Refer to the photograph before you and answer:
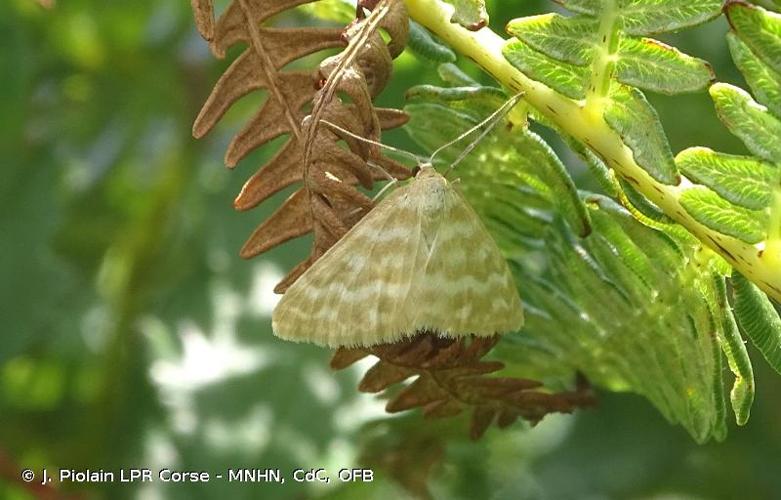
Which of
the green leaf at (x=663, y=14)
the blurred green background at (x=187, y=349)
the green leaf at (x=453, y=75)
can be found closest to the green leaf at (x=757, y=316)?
the green leaf at (x=663, y=14)

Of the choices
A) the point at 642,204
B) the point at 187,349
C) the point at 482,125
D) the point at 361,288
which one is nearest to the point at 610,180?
the point at 642,204

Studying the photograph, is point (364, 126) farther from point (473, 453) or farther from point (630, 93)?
point (473, 453)

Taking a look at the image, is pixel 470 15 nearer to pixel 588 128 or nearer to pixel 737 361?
pixel 588 128

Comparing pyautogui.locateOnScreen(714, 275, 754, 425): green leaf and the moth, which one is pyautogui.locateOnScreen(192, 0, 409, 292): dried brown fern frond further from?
pyautogui.locateOnScreen(714, 275, 754, 425): green leaf

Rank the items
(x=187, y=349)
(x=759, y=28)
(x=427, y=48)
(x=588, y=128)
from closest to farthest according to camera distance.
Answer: (x=759, y=28) < (x=588, y=128) < (x=427, y=48) < (x=187, y=349)

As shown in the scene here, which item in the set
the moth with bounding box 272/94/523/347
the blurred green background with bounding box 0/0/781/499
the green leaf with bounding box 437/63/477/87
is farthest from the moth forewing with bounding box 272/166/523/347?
the blurred green background with bounding box 0/0/781/499
